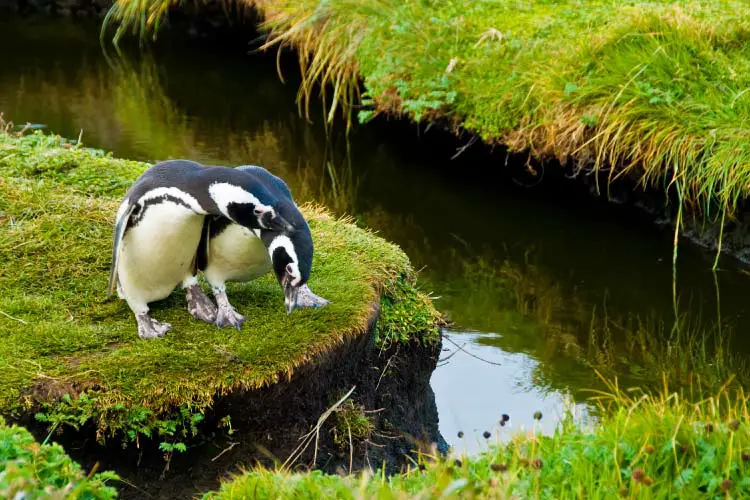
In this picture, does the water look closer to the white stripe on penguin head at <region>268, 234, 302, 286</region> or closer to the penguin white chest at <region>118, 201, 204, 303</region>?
the white stripe on penguin head at <region>268, 234, 302, 286</region>

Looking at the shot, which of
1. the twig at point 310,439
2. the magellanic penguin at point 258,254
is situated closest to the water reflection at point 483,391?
the twig at point 310,439

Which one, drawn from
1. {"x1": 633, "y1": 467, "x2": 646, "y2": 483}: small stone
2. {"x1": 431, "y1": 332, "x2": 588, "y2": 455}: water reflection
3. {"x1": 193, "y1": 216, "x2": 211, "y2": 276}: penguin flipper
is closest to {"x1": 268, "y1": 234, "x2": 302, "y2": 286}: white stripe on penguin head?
{"x1": 193, "y1": 216, "x2": 211, "y2": 276}: penguin flipper

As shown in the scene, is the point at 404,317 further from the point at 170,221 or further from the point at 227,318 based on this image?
the point at 170,221

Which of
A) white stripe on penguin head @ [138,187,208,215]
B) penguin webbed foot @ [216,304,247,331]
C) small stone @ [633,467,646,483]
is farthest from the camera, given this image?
penguin webbed foot @ [216,304,247,331]

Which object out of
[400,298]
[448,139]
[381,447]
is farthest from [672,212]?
[381,447]

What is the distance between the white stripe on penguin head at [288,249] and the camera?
3721 mm

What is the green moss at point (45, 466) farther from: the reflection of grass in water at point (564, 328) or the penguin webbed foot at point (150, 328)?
the reflection of grass in water at point (564, 328)

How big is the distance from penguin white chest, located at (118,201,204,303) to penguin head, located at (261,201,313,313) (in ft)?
1.29

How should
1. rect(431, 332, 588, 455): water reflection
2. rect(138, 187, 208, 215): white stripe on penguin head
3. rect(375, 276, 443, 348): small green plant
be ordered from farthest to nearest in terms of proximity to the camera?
1. rect(431, 332, 588, 455): water reflection
2. rect(375, 276, 443, 348): small green plant
3. rect(138, 187, 208, 215): white stripe on penguin head

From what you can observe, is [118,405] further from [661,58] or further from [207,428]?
[661,58]

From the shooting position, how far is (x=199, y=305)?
173 inches

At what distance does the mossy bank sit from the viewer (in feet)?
12.7

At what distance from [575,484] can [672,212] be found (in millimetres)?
4841

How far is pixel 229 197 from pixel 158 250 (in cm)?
54
